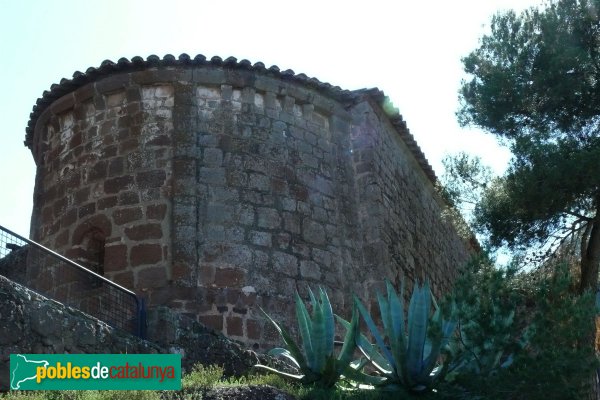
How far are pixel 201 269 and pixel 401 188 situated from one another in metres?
4.23

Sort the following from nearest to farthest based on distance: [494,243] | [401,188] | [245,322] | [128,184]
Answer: [245,322] → [128,184] → [494,243] → [401,188]

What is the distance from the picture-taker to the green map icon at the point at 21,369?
668 centimetres

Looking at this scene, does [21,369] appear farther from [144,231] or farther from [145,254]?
[144,231]

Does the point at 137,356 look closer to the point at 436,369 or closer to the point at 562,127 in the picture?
the point at 436,369

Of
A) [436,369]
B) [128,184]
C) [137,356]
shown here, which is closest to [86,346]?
[137,356]

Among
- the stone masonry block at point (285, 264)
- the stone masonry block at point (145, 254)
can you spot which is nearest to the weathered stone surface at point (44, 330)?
the stone masonry block at point (145, 254)

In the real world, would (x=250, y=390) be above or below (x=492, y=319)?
below

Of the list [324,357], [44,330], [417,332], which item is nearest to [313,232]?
[324,357]

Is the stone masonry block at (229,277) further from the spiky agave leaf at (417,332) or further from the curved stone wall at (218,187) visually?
the spiky agave leaf at (417,332)

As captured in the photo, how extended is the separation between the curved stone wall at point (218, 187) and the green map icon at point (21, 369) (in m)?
4.08

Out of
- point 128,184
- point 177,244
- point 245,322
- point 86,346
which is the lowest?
point 86,346

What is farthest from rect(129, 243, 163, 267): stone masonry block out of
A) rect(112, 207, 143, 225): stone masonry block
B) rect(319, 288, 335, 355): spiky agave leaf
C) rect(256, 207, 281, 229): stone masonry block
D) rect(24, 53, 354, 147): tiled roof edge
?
rect(319, 288, 335, 355): spiky agave leaf

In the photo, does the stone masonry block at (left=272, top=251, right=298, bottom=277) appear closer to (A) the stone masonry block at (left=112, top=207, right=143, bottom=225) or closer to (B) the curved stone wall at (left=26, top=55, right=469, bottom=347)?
(B) the curved stone wall at (left=26, top=55, right=469, bottom=347)

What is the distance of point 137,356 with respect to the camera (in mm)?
7465
